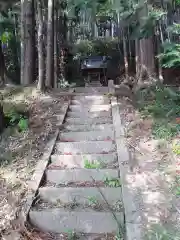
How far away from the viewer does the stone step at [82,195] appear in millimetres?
4324

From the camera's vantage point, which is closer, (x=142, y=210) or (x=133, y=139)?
(x=142, y=210)

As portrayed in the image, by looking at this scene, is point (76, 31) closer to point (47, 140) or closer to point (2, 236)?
point (47, 140)

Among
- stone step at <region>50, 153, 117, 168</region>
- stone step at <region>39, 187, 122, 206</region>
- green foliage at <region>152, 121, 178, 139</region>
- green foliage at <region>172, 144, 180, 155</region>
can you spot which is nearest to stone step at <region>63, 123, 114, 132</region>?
green foliage at <region>152, 121, 178, 139</region>

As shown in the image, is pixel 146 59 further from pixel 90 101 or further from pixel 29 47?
pixel 29 47

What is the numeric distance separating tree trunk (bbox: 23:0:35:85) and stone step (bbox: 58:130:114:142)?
4.03m

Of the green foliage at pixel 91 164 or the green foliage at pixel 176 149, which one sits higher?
the green foliage at pixel 176 149

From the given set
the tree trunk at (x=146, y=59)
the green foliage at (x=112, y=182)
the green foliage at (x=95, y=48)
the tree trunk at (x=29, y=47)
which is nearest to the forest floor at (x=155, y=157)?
the green foliage at (x=112, y=182)

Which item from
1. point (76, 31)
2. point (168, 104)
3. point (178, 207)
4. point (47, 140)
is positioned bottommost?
point (178, 207)

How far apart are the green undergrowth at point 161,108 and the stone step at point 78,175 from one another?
1337 millimetres

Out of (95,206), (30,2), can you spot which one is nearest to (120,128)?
(95,206)

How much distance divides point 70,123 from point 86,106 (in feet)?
3.60

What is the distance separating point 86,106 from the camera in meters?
7.68

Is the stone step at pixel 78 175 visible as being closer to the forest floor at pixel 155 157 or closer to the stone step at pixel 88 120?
the forest floor at pixel 155 157

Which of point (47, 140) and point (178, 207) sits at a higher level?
point (47, 140)
